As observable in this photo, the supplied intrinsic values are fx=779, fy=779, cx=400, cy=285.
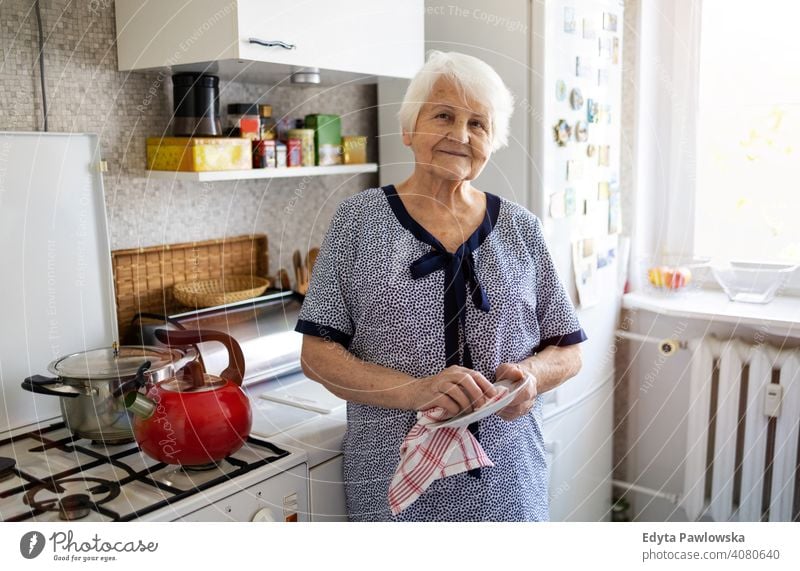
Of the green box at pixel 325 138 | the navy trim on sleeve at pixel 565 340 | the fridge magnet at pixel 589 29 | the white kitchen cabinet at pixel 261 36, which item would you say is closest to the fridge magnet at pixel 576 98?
the fridge magnet at pixel 589 29

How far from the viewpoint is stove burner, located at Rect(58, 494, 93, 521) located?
0.92 metres

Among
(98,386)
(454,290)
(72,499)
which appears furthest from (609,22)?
Result: (72,499)

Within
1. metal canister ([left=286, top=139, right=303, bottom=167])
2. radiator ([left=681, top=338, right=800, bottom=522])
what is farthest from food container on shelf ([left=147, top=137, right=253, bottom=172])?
radiator ([left=681, top=338, right=800, bottom=522])

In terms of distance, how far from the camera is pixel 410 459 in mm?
1021

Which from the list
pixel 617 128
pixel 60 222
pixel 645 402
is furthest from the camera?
pixel 645 402

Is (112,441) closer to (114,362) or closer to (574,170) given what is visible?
(114,362)

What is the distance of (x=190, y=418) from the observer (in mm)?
989

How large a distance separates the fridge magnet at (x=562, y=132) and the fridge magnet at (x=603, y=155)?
0.13 meters

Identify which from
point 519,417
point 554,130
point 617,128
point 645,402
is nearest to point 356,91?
point 554,130

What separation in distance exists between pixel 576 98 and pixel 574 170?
0.45 feet

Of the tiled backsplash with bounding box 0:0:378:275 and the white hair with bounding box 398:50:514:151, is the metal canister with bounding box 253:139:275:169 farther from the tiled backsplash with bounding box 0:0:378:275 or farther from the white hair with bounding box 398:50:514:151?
the white hair with bounding box 398:50:514:151

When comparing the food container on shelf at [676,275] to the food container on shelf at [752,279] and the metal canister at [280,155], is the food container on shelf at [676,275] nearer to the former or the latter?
the food container on shelf at [752,279]

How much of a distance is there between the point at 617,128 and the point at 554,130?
0.90ft
